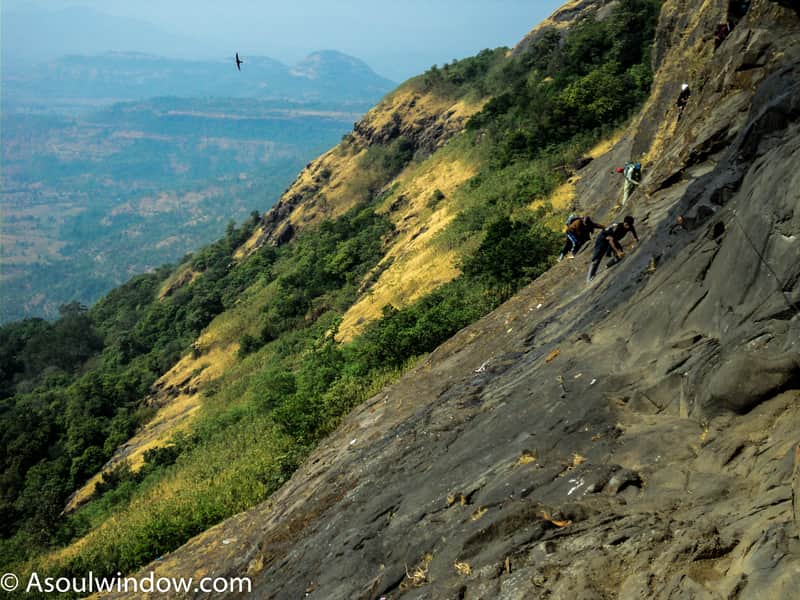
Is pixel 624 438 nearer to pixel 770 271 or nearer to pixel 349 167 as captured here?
pixel 770 271

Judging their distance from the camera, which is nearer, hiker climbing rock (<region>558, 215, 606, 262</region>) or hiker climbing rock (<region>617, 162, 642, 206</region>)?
hiker climbing rock (<region>558, 215, 606, 262</region>)

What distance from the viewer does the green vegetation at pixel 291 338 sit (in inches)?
624

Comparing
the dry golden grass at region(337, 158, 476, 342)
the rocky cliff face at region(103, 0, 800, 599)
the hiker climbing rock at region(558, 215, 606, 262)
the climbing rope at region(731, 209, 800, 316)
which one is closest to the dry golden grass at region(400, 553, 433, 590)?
the rocky cliff face at region(103, 0, 800, 599)

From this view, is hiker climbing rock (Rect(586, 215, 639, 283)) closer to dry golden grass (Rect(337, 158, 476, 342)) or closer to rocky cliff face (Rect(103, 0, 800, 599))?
rocky cliff face (Rect(103, 0, 800, 599))

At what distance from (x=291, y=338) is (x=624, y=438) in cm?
2645

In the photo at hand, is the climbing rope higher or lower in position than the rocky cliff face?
higher

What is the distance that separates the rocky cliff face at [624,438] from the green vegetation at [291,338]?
2.98m

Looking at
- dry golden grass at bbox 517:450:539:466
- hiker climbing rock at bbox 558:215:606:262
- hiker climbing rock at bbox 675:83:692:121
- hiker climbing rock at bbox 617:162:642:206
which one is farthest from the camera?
hiker climbing rock at bbox 617:162:642:206

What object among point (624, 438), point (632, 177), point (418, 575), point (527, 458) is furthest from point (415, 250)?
point (418, 575)

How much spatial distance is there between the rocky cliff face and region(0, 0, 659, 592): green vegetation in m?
2.98

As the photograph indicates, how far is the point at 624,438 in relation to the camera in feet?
21.0

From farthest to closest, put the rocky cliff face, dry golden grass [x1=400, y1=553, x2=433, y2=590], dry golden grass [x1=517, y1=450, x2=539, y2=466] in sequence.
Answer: dry golden grass [x1=517, y1=450, x2=539, y2=466], dry golden grass [x1=400, y1=553, x2=433, y2=590], the rocky cliff face

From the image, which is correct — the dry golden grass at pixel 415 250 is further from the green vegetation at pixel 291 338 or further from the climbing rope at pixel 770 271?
the climbing rope at pixel 770 271

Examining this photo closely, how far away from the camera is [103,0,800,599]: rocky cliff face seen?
4867 millimetres
